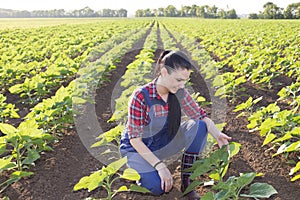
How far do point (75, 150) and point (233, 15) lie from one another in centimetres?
8111

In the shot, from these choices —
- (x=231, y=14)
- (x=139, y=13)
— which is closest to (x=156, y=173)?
(x=231, y=14)

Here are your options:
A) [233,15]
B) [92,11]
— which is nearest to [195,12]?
[233,15]

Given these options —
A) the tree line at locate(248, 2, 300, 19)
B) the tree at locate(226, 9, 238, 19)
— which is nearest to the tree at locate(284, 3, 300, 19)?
the tree line at locate(248, 2, 300, 19)

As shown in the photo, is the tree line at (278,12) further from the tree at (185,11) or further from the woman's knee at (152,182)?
the woman's knee at (152,182)

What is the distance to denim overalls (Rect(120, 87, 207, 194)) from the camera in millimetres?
3145

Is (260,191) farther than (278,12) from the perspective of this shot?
No

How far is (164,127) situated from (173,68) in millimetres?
667

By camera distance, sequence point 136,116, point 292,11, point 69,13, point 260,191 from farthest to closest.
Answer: point 69,13, point 292,11, point 136,116, point 260,191

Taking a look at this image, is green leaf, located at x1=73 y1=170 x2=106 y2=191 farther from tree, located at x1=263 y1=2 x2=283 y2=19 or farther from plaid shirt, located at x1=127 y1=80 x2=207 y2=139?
tree, located at x1=263 y1=2 x2=283 y2=19

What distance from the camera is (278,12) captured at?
6775 centimetres

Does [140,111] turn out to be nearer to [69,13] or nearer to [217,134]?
[217,134]

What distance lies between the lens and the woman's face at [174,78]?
300 cm

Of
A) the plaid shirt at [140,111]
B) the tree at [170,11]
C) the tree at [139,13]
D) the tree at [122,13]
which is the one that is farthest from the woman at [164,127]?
the tree at [139,13]

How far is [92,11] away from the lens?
105312 millimetres
